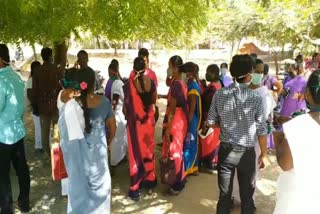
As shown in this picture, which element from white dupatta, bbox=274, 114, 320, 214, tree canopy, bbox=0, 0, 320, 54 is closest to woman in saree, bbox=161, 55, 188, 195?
tree canopy, bbox=0, 0, 320, 54

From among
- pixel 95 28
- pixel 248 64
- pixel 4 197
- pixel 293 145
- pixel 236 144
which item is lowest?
pixel 4 197

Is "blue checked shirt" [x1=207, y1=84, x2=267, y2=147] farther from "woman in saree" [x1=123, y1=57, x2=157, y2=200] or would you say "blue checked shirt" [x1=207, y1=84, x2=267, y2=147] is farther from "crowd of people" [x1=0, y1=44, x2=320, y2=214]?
"woman in saree" [x1=123, y1=57, x2=157, y2=200]

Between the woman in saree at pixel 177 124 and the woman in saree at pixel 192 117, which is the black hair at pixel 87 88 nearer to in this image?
the woman in saree at pixel 177 124

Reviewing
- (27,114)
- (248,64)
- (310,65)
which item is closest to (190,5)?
(248,64)

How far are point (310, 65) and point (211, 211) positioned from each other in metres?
4.77

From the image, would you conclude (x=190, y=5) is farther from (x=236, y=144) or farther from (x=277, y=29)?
(x=277, y=29)

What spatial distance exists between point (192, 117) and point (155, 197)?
1.17 m

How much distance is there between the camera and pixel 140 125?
191 inches

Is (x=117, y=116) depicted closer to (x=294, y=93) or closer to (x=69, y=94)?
(x=69, y=94)

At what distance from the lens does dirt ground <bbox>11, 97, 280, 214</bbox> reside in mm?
4668

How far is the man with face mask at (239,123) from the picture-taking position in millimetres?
3479

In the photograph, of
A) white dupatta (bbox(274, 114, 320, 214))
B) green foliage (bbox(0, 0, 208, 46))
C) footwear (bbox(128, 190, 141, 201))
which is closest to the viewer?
white dupatta (bbox(274, 114, 320, 214))

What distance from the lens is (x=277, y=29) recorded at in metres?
15.3

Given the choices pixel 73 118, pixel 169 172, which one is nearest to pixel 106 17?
pixel 73 118
